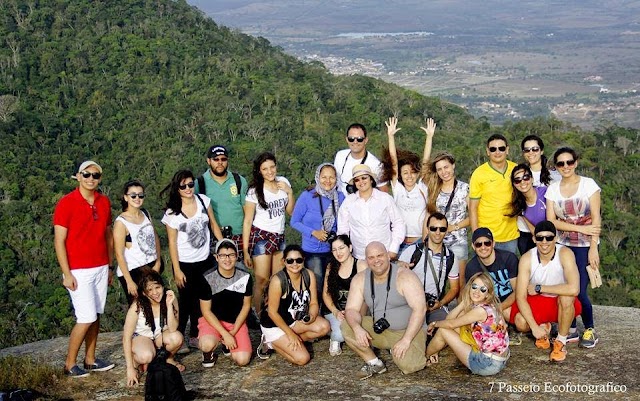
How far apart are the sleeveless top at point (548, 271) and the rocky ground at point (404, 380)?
63cm

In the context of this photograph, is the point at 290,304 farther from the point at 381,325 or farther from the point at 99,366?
the point at 99,366

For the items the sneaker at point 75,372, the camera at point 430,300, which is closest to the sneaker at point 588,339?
the camera at point 430,300

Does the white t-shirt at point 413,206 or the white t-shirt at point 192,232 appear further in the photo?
the white t-shirt at point 413,206

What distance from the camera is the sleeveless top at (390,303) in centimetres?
538

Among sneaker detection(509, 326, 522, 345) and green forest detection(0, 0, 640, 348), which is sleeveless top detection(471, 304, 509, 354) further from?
green forest detection(0, 0, 640, 348)

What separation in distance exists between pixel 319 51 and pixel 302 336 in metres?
153

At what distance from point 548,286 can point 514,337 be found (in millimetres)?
703

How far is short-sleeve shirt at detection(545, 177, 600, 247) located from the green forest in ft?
54.7

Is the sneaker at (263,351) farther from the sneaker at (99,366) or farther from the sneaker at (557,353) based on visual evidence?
the sneaker at (557,353)

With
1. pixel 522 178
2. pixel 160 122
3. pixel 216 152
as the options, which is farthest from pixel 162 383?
pixel 160 122

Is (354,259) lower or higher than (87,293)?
higher

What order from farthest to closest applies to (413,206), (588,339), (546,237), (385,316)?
(413,206) → (588,339) → (385,316) → (546,237)

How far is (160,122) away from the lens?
1489 inches

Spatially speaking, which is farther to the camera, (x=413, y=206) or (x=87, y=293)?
(x=413, y=206)
